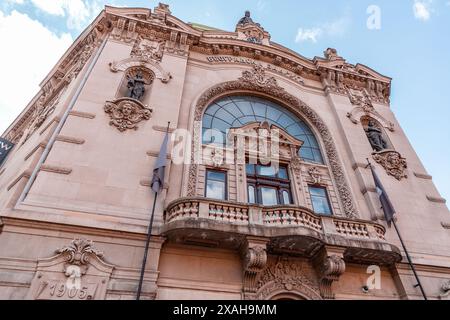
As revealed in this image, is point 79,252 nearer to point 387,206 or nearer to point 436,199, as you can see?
point 387,206

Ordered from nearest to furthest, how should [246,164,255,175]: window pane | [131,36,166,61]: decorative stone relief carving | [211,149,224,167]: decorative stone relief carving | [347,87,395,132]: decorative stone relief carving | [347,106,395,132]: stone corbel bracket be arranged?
[211,149,224,167]: decorative stone relief carving
[246,164,255,175]: window pane
[131,36,166,61]: decorative stone relief carving
[347,87,395,132]: decorative stone relief carving
[347,106,395,132]: stone corbel bracket

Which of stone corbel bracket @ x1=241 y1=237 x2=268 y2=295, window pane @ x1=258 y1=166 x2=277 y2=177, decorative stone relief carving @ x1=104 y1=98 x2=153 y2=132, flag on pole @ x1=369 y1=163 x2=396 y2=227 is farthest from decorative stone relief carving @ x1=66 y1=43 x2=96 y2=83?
flag on pole @ x1=369 y1=163 x2=396 y2=227

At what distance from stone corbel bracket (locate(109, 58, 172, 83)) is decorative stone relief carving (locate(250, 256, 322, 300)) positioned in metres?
9.85

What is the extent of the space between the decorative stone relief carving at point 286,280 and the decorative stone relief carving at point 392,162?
26.0ft

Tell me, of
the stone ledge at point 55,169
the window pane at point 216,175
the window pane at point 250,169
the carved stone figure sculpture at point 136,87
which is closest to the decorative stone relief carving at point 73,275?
the stone ledge at point 55,169

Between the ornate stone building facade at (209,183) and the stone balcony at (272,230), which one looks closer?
the ornate stone building facade at (209,183)

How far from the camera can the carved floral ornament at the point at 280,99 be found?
1361 cm

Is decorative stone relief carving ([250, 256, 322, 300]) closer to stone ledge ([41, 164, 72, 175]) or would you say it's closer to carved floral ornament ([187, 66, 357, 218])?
carved floral ornament ([187, 66, 357, 218])

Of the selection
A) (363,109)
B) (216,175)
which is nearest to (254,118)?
(216,175)

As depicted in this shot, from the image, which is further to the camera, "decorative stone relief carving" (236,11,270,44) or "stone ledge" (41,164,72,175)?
"decorative stone relief carving" (236,11,270,44)

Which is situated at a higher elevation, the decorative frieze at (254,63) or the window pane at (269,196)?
the decorative frieze at (254,63)

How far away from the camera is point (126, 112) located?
39.4 feet

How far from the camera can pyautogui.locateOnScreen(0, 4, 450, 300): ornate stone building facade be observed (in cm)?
→ 849

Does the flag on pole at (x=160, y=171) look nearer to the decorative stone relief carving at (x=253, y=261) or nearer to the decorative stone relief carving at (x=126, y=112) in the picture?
the decorative stone relief carving at (x=126, y=112)
